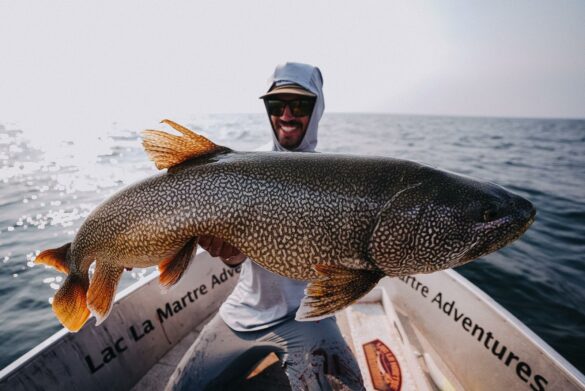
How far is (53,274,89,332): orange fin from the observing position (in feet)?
8.39

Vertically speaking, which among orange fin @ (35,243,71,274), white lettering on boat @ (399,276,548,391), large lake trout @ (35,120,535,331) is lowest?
white lettering on boat @ (399,276,548,391)

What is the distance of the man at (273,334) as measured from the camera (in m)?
2.71

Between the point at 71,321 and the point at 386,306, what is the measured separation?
3.81 metres

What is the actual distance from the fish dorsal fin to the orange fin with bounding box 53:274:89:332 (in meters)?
1.29

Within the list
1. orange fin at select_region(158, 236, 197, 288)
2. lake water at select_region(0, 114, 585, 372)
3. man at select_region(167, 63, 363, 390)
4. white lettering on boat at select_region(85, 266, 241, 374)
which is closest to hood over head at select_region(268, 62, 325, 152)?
man at select_region(167, 63, 363, 390)

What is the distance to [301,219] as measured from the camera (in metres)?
2.16

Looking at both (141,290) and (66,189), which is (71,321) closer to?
(141,290)

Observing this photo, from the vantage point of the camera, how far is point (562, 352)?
497 centimetres

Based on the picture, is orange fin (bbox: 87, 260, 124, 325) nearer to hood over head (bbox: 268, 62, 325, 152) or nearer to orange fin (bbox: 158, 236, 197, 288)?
orange fin (bbox: 158, 236, 197, 288)

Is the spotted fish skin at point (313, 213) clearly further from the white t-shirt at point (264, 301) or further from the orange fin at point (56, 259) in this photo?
the white t-shirt at point (264, 301)

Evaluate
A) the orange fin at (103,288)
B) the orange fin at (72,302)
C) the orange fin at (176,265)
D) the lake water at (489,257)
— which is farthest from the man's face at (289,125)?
the lake water at (489,257)

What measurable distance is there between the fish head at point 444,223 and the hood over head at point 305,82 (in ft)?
6.36

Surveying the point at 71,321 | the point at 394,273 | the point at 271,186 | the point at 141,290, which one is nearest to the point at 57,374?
the point at 71,321

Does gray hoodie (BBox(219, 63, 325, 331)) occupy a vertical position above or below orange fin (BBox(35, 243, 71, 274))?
below
